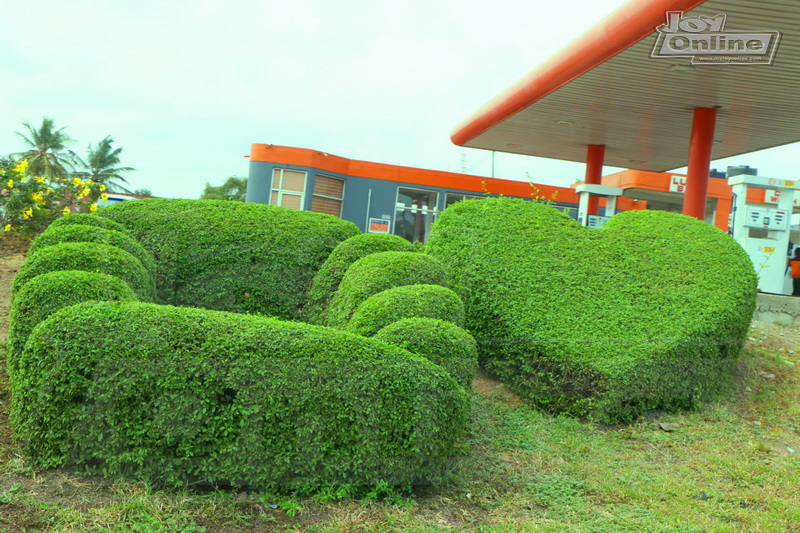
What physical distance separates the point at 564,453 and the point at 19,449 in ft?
11.0

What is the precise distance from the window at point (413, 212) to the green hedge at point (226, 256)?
34.0ft

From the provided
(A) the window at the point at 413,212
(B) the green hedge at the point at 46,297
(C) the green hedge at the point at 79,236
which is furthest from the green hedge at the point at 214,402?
(A) the window at the point at 413,212

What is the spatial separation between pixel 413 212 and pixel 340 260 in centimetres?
1113

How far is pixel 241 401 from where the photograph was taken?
10.3 ft

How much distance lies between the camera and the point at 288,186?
616 inches

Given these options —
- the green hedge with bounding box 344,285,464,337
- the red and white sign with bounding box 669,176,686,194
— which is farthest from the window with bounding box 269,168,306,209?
the green hedge with bounding box 344,285,464,337

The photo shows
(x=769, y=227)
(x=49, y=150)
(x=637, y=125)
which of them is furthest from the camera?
(x=49, y=150)

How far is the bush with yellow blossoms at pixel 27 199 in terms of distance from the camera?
8.53 m

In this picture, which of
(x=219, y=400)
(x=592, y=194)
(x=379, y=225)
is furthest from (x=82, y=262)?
(x=379, y=225)

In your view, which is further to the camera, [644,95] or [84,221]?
[644,95]

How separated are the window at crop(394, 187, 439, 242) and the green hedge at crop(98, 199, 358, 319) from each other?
1035 centimetres

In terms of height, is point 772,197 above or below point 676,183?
below

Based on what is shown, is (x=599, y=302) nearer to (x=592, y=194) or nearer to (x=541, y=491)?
(x=541, y=491)

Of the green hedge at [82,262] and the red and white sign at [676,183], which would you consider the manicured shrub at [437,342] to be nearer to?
Answer: the green hedge at [82,262]
